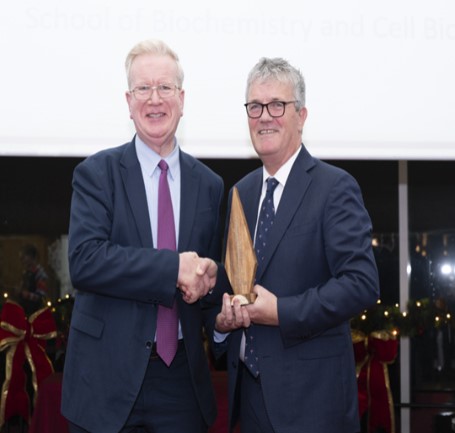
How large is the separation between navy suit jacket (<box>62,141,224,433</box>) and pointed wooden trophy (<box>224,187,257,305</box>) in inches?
5.3

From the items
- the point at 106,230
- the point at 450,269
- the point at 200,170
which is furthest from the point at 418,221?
the point at 106,230

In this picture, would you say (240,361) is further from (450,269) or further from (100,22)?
(450,269)

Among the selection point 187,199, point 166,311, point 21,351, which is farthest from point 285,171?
point 21,351

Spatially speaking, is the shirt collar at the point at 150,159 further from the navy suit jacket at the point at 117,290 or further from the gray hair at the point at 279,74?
the gray hair at the point at 279,74

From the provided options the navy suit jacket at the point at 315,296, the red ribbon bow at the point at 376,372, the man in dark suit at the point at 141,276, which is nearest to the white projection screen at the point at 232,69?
the red ribbon bow at the point at 376,372

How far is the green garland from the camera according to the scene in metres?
3.91

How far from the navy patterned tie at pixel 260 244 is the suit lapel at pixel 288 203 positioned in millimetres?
29

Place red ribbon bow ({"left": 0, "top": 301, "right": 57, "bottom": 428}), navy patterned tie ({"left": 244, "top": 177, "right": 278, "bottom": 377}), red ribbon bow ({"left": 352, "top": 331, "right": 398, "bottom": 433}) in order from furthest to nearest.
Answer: red ribbon bow ({"left": 352, "top": 331, "right": 398, "bottom": 433}), red ribbon bow ({"left": 0, "top": 301, "right": 57, "bottom": 428}), navy patterned tie ({"left": 244, "top": 177, "right": 278, "bottom": 377})

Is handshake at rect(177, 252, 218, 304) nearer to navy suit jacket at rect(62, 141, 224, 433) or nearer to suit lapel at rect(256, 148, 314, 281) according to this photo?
navy suit jacket at rect(62, 141, 224, 433)

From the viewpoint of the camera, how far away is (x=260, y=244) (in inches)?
84.4

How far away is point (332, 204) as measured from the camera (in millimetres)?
2072

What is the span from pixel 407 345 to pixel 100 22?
2310 millimetres

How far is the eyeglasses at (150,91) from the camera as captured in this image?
2.20m

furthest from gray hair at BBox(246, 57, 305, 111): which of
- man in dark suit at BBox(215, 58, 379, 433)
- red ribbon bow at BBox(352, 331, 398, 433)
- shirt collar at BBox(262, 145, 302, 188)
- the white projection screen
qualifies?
red ribbon bow at BBox(352, 331, 398, 433)
